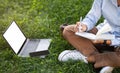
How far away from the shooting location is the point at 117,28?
383 centimetres

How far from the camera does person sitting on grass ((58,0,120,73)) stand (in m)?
3.75

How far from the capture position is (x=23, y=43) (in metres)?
4.53

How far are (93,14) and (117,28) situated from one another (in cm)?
29

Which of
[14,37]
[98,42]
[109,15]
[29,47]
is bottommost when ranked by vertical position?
[29,47]

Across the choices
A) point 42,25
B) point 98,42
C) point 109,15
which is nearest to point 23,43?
point 42,25

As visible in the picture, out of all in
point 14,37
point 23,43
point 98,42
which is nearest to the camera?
point 98,42

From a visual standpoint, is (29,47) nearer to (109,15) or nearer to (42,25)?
(42,25)

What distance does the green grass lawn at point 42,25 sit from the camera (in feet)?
13.4

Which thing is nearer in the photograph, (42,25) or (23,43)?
(23,43)

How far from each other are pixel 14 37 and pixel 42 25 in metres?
0.77

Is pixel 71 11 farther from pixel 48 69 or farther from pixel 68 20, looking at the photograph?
pixel 48 69

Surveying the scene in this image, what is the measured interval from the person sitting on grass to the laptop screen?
1.98ft

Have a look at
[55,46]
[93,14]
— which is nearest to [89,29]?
[93,14]

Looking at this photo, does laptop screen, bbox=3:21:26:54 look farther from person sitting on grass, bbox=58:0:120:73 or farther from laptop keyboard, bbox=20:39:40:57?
person sitting on grass, bbox=58:0:120:73
